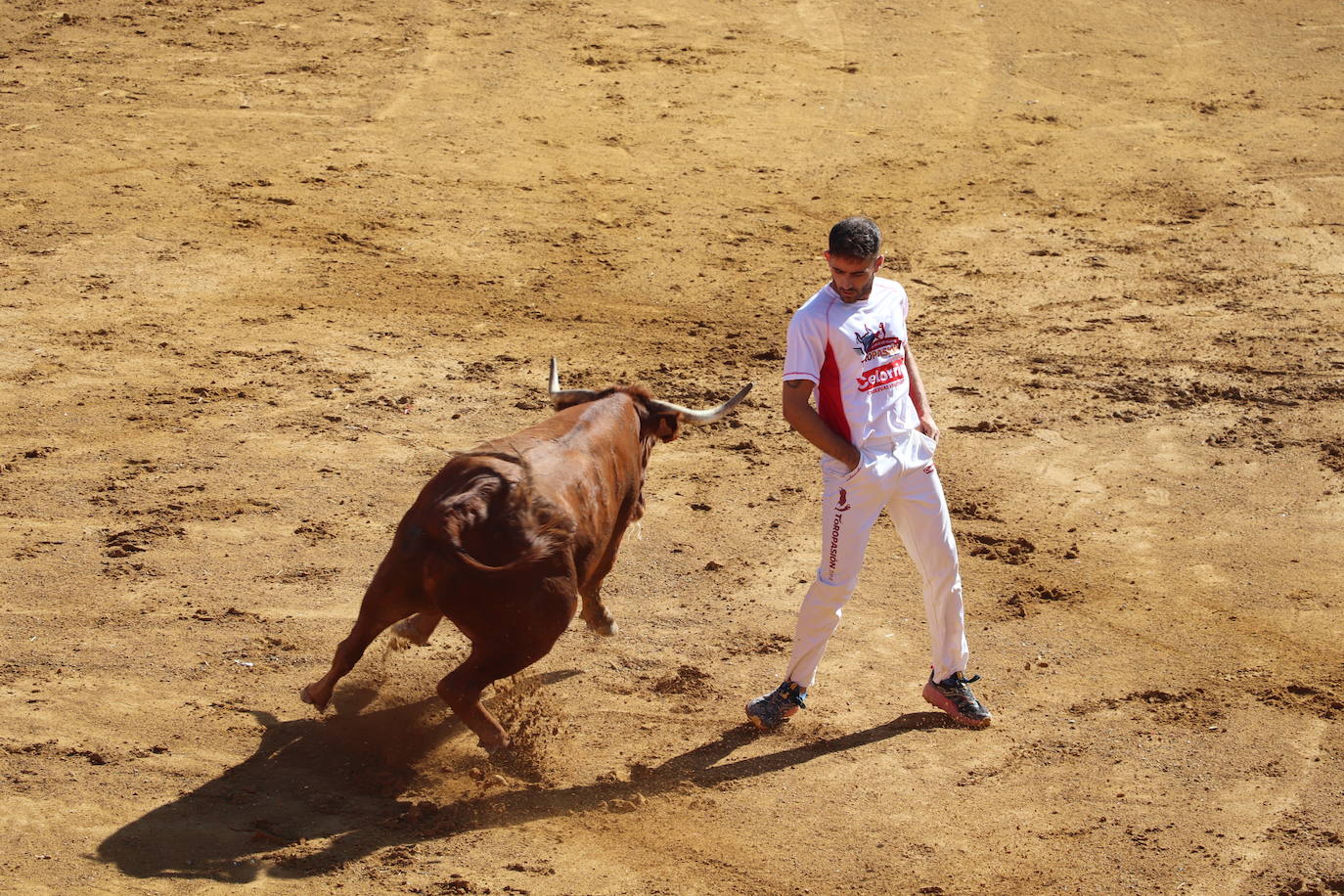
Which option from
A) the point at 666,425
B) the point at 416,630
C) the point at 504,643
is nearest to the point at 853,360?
→ the point at 666,425

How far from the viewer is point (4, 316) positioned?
10.2 meters

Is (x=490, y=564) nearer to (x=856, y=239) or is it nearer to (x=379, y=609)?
(x=379, y=609)

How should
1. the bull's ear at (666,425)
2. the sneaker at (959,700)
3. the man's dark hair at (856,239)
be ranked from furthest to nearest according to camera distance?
the bull's ear at (666,425) < the sneaker at (959,700) < the man's dark hair at (856,239)

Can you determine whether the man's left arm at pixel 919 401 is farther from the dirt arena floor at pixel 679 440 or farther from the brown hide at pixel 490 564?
the brown hide at pixel 490 564

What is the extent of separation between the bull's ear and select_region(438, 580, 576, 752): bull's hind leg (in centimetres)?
157

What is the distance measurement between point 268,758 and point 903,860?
2.74 m

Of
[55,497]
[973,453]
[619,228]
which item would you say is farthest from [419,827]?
[619,228]

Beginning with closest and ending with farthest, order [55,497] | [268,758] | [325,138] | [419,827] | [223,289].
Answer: [419,827] < [268,758] < [55,497] < [223,289] < [325,138]

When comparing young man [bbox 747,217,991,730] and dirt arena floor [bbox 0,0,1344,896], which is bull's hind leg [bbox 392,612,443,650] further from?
young man [bbox 747,217,991,730]

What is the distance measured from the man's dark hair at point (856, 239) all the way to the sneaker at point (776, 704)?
2.02m

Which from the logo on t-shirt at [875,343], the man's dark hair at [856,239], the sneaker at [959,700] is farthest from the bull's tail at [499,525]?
the sneaker at [959,700]

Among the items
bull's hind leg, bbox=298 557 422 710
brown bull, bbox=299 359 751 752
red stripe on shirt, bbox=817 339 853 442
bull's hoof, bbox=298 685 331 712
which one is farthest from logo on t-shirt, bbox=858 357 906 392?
bull's hoof, bbox=298 685 331 712

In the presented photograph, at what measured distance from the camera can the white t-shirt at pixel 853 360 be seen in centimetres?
596

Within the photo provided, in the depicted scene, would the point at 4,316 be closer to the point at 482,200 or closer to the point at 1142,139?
the point at 482,200
